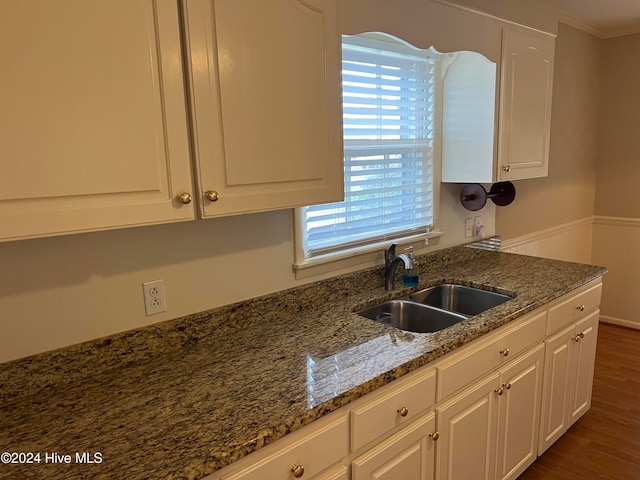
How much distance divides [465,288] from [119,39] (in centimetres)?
183

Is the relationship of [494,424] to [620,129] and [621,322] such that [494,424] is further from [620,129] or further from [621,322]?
[620,129]

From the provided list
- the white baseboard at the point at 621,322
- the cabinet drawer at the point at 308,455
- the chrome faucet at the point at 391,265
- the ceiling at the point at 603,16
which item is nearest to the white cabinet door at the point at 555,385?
the chrome faucet at the point at 391,265

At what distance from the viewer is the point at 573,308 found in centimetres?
225

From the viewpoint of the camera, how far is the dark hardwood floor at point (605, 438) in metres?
2.27

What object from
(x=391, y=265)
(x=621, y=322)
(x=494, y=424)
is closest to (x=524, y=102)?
(x=391, y=265)

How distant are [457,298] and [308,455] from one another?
1.33 m

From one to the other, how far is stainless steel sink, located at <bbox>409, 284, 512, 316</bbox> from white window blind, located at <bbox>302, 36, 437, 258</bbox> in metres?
0.34

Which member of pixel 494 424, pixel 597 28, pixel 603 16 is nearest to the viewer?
pixel 494 424

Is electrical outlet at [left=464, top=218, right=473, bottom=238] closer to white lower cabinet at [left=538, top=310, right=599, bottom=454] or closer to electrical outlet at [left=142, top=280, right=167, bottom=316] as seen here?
white lower cabinet at [left=538, top=310, right=599, bottom=454]

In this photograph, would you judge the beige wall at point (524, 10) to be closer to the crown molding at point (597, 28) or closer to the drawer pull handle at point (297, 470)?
the crown molding at point (597, 28)

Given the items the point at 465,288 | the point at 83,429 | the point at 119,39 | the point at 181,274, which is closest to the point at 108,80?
the point at 119,39

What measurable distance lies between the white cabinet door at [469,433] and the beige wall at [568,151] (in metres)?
1.57

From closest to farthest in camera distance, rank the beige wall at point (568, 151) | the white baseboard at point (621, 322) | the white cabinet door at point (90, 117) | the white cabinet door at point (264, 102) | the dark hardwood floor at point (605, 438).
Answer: the white cabinet door at point (90, 117) < the white cabinet door at point (264, 102) < the dark hardwood floor at point (605, 438) < the beige wall at point (568, 151) < the white baseboard at point (621, 322)

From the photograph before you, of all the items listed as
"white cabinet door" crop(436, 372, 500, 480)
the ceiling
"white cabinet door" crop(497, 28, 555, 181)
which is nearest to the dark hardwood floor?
"white cabinet door" crop(436, 372, 500, 480)
